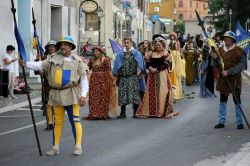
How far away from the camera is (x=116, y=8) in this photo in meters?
53.1

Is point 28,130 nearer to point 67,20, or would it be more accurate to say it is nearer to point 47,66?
point 47,66

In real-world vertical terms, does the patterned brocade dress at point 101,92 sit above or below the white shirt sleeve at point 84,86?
below

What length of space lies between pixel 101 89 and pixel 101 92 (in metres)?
0.07

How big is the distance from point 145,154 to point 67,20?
23.5m

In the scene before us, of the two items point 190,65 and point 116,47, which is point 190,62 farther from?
point 116,47

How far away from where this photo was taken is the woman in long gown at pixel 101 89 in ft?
46.5

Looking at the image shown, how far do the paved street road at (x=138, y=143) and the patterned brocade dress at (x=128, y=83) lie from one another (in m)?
0.46

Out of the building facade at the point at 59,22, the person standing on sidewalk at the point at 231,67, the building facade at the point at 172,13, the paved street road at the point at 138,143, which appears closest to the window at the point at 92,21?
the building facade at the point at 59,22

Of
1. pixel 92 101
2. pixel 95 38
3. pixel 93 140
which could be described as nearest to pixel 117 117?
pixel 92 101

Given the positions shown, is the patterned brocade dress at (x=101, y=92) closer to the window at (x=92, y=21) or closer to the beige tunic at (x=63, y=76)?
the beige tunic at (x=63, y=76)

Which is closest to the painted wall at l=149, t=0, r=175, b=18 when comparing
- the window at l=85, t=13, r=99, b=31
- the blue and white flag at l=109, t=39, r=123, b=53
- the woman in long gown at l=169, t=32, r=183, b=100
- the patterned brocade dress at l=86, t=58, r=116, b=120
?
the window at l=85, t=13, r=99, b=31

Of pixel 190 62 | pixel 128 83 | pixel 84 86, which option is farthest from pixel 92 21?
pixel 84 86

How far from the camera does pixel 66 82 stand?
30.3 ft

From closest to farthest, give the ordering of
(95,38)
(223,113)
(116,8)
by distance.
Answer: (223,113), (95,38), (116,8)
